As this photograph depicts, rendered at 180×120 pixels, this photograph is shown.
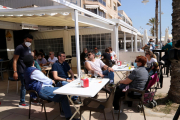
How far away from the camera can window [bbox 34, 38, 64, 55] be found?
33.3ft

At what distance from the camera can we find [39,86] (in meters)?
2.74

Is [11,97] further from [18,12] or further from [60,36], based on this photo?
[60,36]

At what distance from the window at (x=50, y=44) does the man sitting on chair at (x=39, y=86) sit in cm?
749

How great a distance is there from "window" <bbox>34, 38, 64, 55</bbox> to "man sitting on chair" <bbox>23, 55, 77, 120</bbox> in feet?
24.6

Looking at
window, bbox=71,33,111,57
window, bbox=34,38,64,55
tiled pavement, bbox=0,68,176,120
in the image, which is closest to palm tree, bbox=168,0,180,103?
tiled pavement, bbox=0,68,176,120

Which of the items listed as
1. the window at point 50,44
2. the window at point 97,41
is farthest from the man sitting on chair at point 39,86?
the window at point 50,44

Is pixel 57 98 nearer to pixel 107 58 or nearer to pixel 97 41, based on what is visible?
pixel 107 58

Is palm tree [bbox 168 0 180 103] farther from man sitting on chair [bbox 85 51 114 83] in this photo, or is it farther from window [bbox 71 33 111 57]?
window [bbox 71 33 111 57]

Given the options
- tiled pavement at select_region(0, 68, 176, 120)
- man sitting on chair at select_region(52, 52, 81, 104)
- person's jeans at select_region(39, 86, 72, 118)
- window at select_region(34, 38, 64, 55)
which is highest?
window at select_region(34, 38, 64, 55)

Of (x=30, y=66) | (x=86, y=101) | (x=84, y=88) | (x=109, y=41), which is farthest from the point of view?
(x=109, y=41)

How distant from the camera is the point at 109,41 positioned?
29.9ft

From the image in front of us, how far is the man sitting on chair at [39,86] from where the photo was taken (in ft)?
8.79

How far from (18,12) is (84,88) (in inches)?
134

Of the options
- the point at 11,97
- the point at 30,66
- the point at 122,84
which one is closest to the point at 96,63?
the point at 122,84
